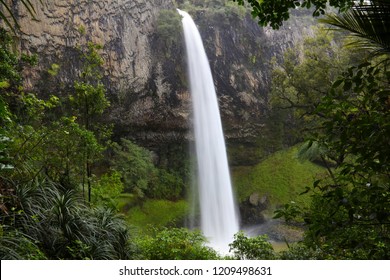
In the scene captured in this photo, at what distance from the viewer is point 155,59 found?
18.7m

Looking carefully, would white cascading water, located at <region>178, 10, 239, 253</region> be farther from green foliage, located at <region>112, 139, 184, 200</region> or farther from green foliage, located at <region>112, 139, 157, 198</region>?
green foliage, located at <region>112, 139, 157, 198</region>

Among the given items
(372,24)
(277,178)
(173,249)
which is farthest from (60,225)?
(277,178)

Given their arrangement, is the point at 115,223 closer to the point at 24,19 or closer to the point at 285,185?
the point at 24,19

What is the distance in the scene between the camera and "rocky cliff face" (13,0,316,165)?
1586 centimetres

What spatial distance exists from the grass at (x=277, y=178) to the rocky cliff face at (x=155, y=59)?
5.96 ft

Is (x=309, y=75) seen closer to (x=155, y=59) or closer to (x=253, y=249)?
(x=155, y=59)

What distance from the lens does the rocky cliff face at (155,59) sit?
15.9 m

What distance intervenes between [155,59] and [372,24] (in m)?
17.3

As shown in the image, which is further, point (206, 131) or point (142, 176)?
point (206, 131)

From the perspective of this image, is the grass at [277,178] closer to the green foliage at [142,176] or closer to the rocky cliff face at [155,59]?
the rocky cliff face at [155,59]

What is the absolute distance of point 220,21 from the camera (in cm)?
2091

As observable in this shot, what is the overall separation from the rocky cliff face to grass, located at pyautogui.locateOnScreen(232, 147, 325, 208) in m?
1.82

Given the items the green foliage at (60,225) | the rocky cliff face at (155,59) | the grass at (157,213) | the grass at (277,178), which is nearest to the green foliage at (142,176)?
the grass at (157,213)

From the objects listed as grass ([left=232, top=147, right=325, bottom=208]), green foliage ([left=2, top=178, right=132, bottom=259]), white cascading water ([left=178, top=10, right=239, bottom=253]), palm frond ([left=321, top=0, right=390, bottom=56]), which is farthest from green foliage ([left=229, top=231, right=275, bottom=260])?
grass ([left=232, top=147, right=325, bottom=208])
